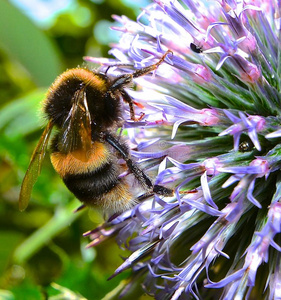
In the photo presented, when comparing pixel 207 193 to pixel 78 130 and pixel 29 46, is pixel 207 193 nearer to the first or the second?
pixel 78 130

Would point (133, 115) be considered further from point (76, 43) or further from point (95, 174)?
point (76, 43)

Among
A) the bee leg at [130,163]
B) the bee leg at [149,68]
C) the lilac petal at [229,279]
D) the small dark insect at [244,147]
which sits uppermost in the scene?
the bee leg at [149,68]

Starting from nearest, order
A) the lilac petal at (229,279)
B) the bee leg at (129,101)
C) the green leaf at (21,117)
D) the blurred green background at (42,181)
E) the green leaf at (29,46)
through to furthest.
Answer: the lilac petal at (229,279) → the bee leg at (129,101) → the blurred green background at (42,181) → the green leaf at (21,117) → the green leaf at (29,46)

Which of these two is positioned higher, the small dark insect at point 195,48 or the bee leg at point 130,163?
the small dark insect at point 195,48

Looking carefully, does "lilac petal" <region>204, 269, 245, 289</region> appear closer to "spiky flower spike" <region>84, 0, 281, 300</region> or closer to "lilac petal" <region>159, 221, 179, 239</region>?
"spiky flower spike" <region>84, 0, 281, 300</region>

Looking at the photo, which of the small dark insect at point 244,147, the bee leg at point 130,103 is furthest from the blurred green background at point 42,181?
the small dark insect at point 244,147

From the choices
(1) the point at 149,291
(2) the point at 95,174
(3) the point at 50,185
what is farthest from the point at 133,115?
(3) the point at 50,185

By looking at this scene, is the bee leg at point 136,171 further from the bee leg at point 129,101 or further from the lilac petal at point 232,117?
the lilac petal at point 232,117
